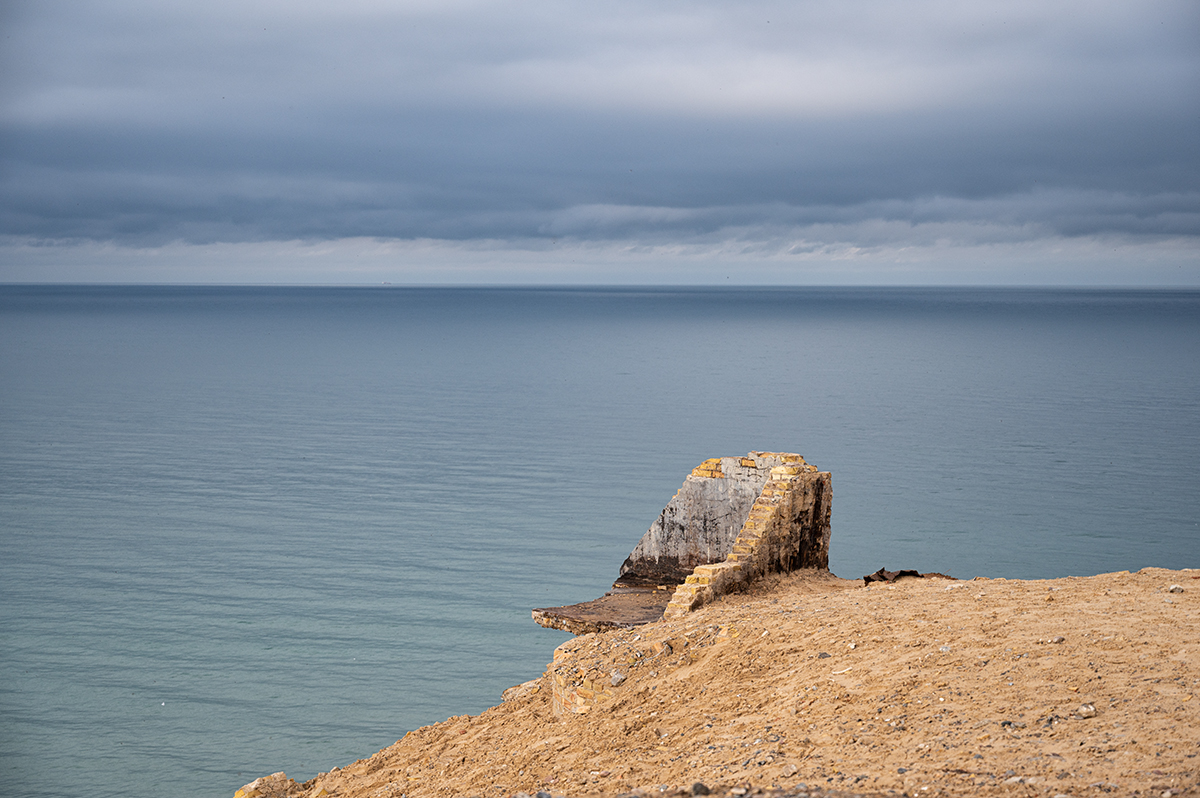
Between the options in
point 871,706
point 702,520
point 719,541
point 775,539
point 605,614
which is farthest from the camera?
point 702,520

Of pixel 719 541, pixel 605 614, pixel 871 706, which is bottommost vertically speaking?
pixel 605 614

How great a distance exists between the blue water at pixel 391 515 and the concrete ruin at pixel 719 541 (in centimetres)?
479

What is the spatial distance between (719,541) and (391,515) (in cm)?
1722

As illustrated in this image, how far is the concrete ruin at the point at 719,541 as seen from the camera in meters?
13.0

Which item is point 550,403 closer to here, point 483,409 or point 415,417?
point 483,409

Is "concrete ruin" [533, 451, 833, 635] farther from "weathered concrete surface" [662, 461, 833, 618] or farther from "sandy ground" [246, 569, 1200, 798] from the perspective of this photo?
"sandy ground" [246, 569, 1200, 798]

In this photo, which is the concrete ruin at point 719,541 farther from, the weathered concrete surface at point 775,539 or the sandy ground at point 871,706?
the sandy ground at point 871,706

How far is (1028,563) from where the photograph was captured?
2617cm

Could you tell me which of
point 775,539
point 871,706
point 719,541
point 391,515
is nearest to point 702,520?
point 719,541

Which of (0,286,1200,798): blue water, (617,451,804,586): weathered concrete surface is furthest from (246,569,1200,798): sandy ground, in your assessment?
(0,286,1200,798): blue water

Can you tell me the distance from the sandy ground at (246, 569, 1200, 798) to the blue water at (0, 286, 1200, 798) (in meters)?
7.37

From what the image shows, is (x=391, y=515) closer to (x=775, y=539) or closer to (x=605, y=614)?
(x=605, y=614)

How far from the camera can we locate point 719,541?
1573cm

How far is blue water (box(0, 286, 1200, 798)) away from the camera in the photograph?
18.2m
